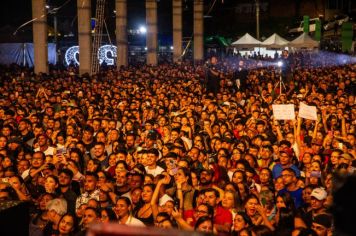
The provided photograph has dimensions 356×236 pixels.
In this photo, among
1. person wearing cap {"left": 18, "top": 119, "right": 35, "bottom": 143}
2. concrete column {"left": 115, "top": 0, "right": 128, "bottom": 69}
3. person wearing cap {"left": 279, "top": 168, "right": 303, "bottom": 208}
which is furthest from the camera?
concrete column {"left": 115, "top": 0, "right": 128, "bottom": 69}

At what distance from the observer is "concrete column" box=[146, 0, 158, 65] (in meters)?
31.8

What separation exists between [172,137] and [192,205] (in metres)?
3.18

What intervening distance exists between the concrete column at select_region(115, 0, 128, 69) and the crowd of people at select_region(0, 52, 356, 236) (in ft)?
49.7

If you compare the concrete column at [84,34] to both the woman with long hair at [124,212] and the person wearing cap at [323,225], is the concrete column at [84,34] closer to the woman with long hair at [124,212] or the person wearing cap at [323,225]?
the woman with long hair at [124,212]

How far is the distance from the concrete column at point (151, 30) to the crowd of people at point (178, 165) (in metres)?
19.0

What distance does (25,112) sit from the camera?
1212cm

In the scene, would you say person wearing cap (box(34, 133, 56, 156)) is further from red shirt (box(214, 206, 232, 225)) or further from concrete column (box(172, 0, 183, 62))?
concrete column (box(172, 0, 183, 62))

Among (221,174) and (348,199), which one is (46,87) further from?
(348,199)

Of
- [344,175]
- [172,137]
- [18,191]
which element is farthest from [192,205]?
[344,175]

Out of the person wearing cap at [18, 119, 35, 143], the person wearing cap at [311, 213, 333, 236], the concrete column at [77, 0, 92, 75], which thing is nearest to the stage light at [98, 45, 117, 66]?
the concrete column at [77, 0, 92, 75]

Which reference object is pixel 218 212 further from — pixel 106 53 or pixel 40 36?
pixel 106 53

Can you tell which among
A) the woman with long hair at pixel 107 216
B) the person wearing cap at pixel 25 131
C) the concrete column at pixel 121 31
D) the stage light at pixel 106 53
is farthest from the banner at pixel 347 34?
the woman with long hair at pixel 107 216

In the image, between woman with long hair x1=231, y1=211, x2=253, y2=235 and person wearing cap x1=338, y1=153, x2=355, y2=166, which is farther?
person wearing cap x1=338, y1=153, x2=355, y2=166

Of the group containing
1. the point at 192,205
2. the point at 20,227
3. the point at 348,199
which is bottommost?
the point at 192,205
